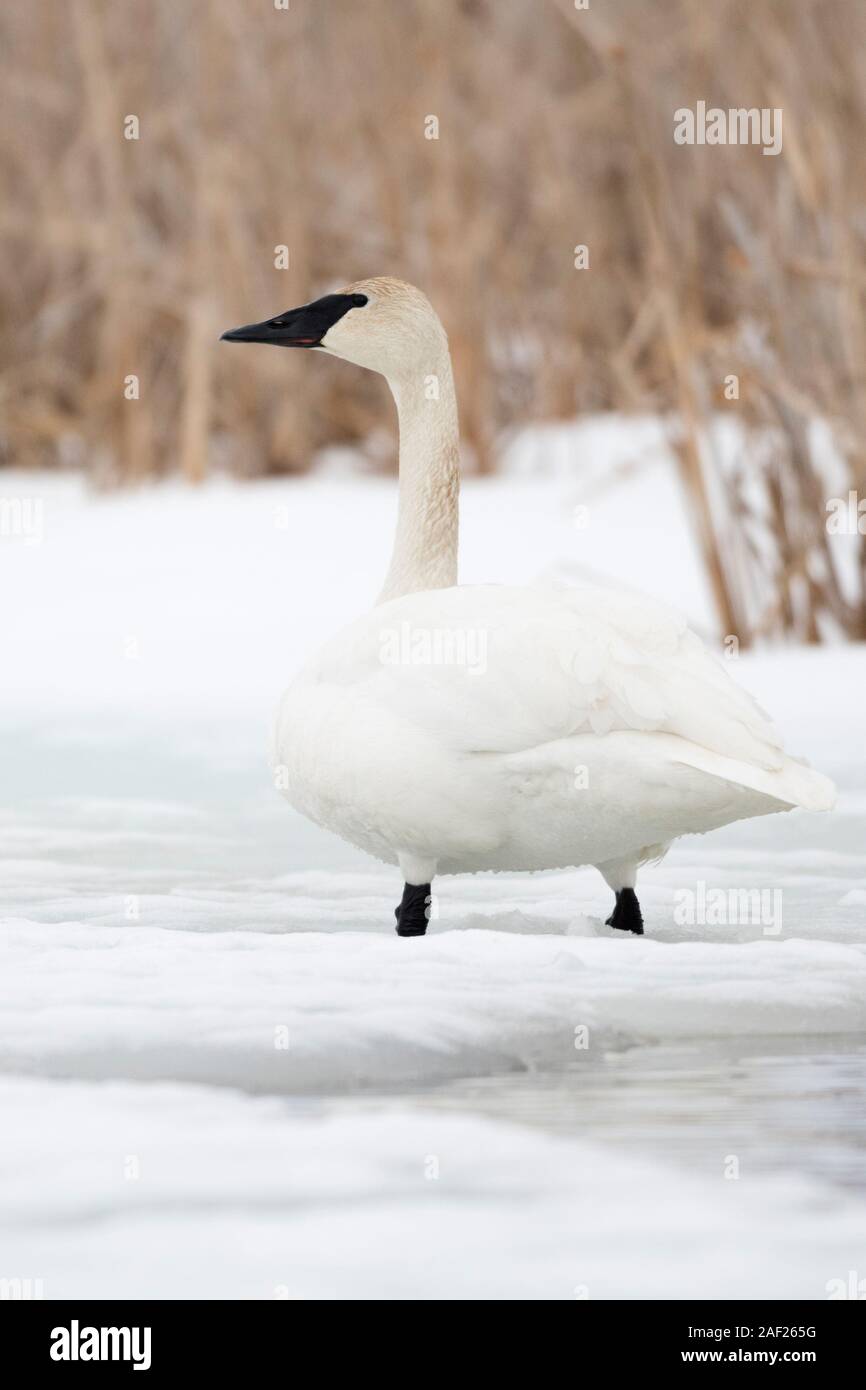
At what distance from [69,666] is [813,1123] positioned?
4924mm

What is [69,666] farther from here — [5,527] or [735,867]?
[735,867]

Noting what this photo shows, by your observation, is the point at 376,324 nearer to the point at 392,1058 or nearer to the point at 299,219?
the point at 392,1058

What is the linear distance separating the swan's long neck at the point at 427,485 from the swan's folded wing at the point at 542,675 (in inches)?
26.5

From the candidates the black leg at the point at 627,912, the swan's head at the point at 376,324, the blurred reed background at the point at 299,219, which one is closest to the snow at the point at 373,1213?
the black leg at the point at 627,912

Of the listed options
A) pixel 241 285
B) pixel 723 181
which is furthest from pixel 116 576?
pixel 723 181

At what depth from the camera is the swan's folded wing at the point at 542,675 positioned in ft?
12.0

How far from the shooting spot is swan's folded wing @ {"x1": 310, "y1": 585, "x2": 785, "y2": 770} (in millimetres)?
3652

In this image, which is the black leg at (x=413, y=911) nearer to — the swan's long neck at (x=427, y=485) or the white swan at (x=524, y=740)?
the white swan at (x=524, y=740)

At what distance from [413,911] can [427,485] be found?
3.61 feet

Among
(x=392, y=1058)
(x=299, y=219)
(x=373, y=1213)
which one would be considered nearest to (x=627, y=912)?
(x=392, y=1058)

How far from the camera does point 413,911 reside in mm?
3957

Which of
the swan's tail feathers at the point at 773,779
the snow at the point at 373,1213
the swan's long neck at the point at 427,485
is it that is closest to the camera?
the snow at the point at 373,1213

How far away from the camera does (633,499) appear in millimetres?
9992

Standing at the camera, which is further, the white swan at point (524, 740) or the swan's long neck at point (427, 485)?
the swan's long neck at point (427, 485)
